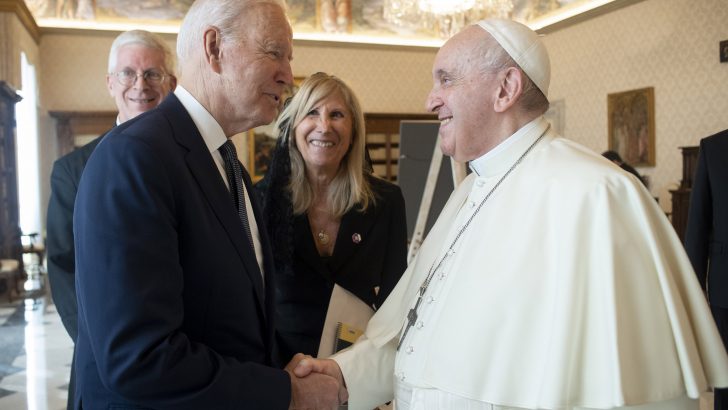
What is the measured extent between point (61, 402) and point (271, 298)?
4113 mm

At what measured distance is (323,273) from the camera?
283 cm

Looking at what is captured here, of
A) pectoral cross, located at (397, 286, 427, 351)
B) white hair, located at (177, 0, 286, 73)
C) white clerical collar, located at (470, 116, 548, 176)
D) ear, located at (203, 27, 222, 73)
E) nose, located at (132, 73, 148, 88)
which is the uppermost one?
nose, located at (132, 73, 148, 88)

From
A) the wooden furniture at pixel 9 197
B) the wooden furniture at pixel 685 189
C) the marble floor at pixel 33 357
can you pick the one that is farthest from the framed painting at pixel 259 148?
the wooden furniture at pixel 685 189

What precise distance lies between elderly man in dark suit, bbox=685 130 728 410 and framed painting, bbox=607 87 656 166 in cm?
814

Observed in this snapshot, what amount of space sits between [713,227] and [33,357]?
6.15 metres

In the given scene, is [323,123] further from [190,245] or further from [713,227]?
[713,227]

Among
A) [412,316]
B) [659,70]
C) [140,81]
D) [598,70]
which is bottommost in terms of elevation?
[412,316]

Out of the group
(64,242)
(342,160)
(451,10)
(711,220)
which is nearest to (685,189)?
(451,10)

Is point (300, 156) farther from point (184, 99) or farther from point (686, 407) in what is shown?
point (686, 407)

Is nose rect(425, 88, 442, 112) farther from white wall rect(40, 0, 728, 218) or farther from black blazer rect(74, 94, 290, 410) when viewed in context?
white wall rect(40, 0, 728, 218)

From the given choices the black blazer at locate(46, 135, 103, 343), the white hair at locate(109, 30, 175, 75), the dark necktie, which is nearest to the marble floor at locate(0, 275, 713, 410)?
the black blazer at locate(46, 135, 103, 343)

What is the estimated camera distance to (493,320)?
1.87 metres

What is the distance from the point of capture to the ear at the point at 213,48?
70.3 inches

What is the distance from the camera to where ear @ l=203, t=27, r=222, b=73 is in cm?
179
